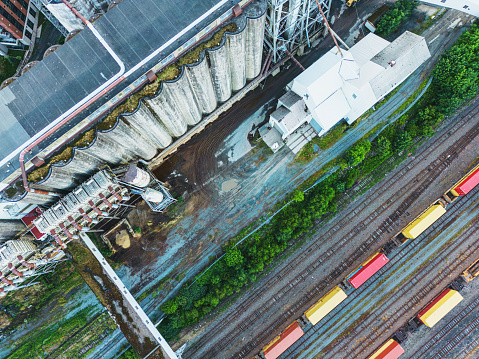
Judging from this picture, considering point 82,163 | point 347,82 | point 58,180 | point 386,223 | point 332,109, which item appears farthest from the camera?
point 386,223

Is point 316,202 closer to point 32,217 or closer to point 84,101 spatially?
point 84,101

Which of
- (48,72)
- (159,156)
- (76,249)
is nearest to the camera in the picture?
(48,72)

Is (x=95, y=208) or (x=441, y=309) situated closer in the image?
(x=95, y=208)

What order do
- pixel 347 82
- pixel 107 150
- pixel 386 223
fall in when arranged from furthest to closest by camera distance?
pixel 386 223 → pixel 347 82 → pixel 107 150

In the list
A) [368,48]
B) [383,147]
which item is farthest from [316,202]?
[368,48]

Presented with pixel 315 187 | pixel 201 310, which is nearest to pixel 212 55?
pixel 315 187

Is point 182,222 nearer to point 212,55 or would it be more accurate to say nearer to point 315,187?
point 315,187
